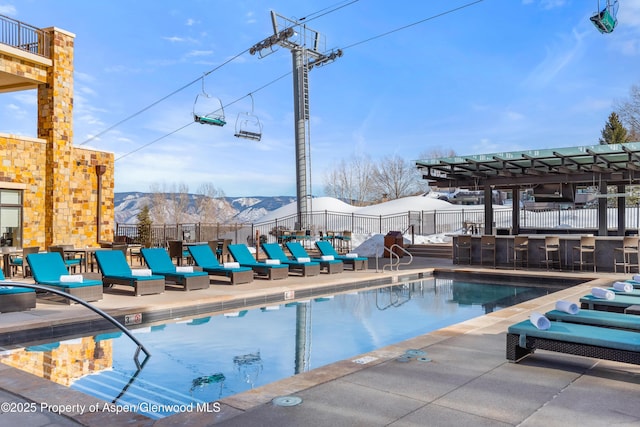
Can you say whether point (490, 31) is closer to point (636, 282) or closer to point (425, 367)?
point (636, 282)

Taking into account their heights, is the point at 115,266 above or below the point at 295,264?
above

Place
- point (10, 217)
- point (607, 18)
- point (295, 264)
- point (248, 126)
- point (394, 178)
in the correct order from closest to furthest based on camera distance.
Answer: point (607, 18), point (295, 264), point (10, 217), point (248, 126), point (394, 178)

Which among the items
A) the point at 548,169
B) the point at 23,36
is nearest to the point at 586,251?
the point at 548,169

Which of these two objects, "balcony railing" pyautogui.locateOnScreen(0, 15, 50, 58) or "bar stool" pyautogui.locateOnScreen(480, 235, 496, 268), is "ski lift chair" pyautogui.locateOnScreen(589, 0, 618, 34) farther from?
"balcony railing" pyautogui.locateOnScreen(0, 15, 50, 58)

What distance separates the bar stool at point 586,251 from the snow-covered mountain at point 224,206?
3664 centimetres

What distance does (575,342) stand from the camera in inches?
155

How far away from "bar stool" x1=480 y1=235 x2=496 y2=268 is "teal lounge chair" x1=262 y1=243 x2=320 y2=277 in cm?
494

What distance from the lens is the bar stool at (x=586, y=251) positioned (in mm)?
12219

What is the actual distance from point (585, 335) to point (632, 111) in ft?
117

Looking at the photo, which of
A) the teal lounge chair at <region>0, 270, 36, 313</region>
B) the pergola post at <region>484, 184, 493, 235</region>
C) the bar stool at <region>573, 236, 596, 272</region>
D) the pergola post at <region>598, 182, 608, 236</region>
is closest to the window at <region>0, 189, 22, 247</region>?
the teal lounge chair at <region>0, 270, 36, 313</region>

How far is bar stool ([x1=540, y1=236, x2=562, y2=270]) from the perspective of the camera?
12.7 meters

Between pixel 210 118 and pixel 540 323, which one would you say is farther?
pixel 210 118

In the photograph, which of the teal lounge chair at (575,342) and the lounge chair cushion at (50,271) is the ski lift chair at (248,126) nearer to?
the lounge chair cushion at (50,271)

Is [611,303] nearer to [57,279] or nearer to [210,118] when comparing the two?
[57,279]
